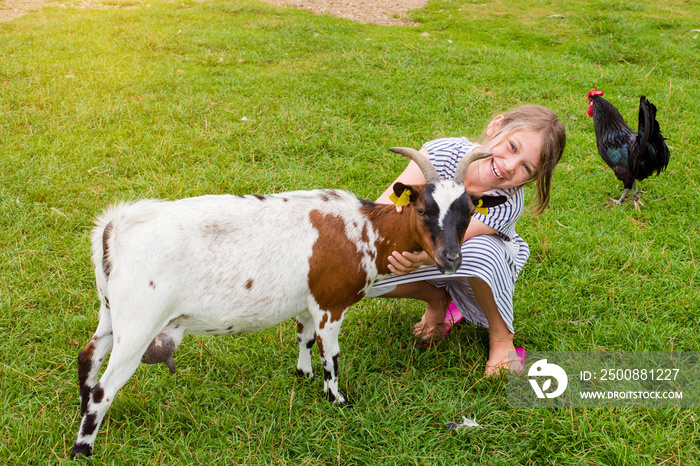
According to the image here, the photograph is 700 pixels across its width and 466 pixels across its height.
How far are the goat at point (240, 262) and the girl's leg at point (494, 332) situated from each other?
66 centimetres

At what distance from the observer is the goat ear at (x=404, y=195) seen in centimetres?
331

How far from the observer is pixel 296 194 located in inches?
141

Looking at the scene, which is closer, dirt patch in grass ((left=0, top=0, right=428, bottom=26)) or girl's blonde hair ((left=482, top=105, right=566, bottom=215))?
girl's blonde hair ((left=482, top=105, right=566, bottom=215))

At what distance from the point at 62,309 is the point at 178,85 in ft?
15.2

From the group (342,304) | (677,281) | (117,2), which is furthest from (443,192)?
(117,2)

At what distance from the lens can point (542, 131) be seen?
3.82 meters

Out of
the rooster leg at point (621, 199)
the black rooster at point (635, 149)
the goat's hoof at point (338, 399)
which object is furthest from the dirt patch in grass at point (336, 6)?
the goat's hoof at point (338, 399)

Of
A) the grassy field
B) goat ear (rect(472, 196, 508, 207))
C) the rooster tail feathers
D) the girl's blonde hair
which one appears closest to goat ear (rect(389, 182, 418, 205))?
goat ear (rect(472, 196, 508, 207))

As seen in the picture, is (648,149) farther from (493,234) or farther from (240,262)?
(240,262)

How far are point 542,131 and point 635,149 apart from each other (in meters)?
2.99

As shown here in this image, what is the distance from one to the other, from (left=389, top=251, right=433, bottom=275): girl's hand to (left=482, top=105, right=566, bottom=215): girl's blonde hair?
1.13m

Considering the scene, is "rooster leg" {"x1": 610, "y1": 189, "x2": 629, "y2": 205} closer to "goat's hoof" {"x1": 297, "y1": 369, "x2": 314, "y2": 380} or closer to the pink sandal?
the pink sandal

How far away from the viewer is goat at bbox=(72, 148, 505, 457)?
293 centimetres

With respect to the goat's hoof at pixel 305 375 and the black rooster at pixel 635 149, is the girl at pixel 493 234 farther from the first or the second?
the black rooster at pixel 635 149
